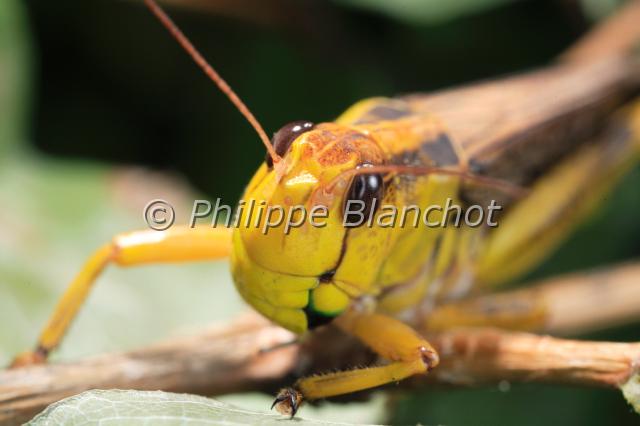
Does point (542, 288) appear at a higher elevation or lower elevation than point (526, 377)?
higher

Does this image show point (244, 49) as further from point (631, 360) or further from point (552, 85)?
point (631, 360)

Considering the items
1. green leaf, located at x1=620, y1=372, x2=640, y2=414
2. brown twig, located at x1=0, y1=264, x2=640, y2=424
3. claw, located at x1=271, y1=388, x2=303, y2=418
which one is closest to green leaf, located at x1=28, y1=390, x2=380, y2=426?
claw, located at x1=271, y1=388, x2=303, y2=418

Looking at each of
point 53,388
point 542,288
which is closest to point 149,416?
point 53,388

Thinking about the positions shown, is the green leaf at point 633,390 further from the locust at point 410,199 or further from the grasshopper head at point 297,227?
the grasshopper head at point 297,227

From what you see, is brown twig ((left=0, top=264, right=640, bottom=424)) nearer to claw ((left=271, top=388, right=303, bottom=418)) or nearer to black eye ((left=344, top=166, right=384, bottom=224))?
claw ((left=271, top=388, right=303, bottom=418))

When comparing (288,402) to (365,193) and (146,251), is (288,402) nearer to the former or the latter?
(365,193)

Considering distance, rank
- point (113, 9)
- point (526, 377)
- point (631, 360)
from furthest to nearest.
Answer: point (113, 9), point (526, 377), point (631, 360)

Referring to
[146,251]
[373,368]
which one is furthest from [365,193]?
[146,251]

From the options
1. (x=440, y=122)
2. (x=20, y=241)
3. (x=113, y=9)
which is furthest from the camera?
(x=113, y=9)
